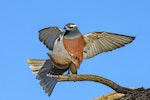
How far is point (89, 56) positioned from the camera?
883 cm

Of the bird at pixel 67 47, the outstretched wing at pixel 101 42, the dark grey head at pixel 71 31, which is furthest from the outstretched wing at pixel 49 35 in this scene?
the outstretched wing at pixel 101 42

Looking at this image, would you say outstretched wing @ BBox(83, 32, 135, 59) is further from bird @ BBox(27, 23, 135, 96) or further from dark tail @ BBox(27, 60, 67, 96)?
dark tail @ BBox(27, 60, 67, 96)

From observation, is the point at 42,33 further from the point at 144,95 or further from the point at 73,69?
the point at 144,95

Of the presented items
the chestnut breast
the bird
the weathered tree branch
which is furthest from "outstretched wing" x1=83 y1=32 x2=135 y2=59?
the weathered tree branch

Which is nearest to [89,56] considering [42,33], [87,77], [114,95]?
[87,77]

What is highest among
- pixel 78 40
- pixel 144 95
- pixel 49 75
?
pixel 78 40

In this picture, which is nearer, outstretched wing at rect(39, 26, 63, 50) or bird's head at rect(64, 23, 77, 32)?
bird's head at rect(64, 23, 77, 32)

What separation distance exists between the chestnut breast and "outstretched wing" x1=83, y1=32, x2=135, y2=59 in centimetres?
21

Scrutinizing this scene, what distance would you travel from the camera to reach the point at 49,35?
8.87 m

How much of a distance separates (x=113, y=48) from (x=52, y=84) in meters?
1.42

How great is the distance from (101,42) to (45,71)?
1268 mm

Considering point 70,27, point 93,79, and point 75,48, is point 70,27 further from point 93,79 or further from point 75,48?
point 93,79

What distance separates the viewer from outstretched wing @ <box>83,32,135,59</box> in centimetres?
882

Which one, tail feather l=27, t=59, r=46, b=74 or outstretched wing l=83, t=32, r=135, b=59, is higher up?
outstretched wing l=83, t=32, r=135, b=59
